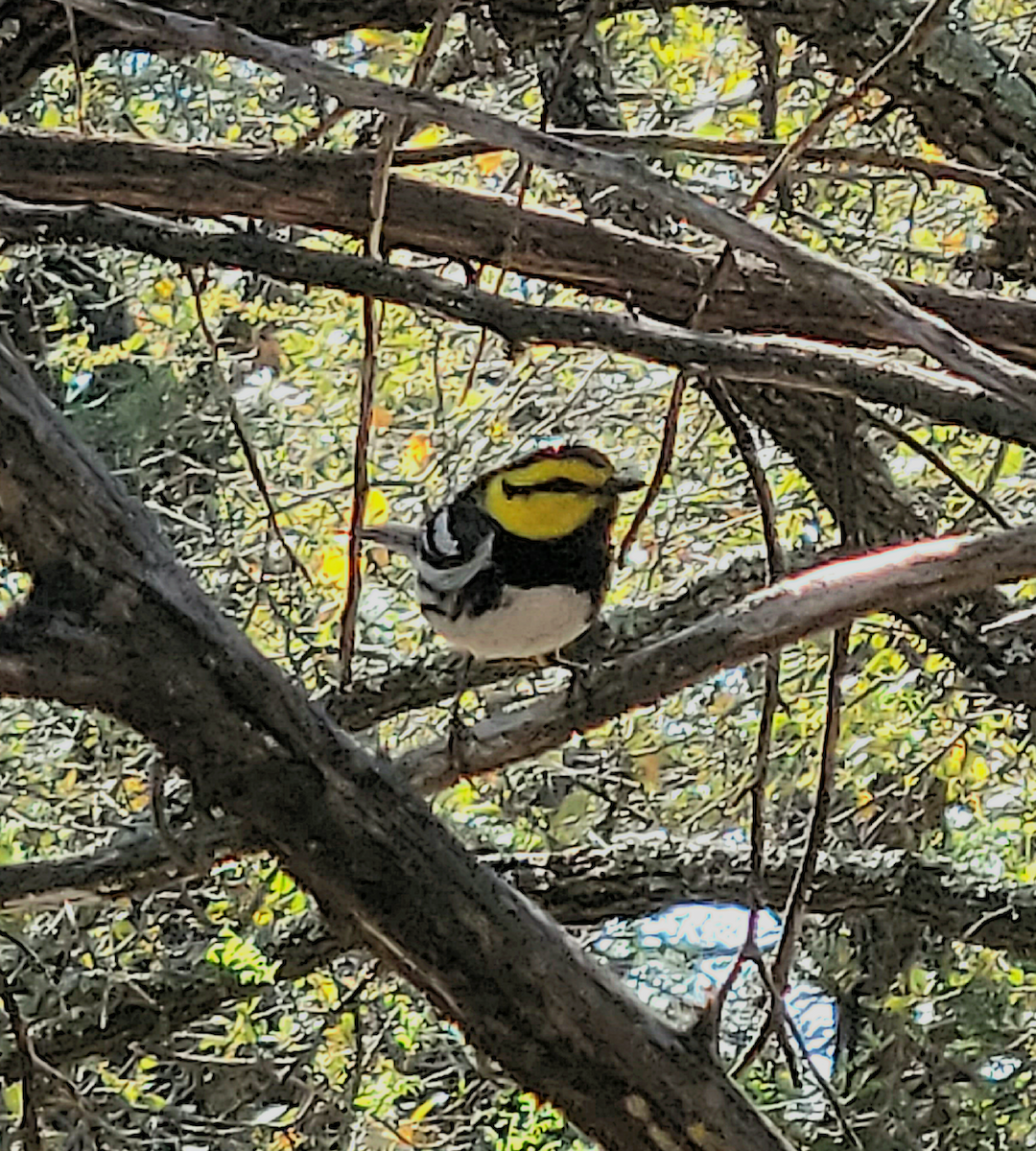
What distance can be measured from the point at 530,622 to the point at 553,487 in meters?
0.11

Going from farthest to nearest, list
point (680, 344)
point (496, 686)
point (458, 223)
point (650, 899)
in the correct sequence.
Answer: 1. point (496, 686)
2. point (650, 899)
3. point (458, 223)
4. point (680, 344)

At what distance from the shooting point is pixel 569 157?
68cm

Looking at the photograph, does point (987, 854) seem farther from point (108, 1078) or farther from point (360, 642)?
point (108, 1078)

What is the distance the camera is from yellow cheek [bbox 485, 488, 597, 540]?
117 cm

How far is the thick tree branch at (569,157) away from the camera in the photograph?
67 centimetres

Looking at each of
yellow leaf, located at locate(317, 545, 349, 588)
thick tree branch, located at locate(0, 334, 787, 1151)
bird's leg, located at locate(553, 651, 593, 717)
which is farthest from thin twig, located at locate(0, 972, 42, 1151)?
yellow leaf, located at locate(317, 545, 349, 588)

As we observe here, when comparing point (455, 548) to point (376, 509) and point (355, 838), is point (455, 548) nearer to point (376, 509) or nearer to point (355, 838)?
point (355, 838)

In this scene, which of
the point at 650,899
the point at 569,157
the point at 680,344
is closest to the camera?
the point at 569,157

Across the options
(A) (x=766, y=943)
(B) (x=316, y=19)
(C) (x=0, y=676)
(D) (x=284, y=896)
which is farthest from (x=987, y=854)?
(C) (x=0, y=676)

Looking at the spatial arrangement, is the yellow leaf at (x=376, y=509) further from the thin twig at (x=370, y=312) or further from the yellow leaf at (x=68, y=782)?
the thin twig at (x=370, y=312)

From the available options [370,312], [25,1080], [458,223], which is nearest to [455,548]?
[458,223]

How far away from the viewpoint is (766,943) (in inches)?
69.4

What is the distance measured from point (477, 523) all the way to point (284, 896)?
1.55 ft

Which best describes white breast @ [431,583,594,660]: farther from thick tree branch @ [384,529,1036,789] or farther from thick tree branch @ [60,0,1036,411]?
thick tree branch @ [60,0,1036,411]
